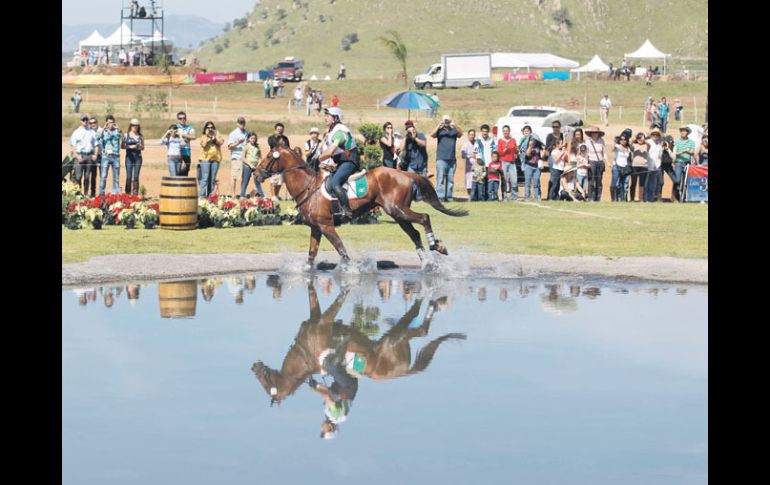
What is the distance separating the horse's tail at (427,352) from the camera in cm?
1312

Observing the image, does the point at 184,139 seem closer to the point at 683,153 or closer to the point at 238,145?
the point at 238,145

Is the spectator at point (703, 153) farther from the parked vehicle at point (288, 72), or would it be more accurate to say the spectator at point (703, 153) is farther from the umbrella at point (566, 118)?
the parked vehicle at point (288, 72)

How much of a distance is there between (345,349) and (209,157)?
1512 cm

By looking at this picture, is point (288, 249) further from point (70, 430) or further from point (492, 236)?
point (70, 430)

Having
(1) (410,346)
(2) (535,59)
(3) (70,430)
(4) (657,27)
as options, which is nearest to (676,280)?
(1) (410,346)

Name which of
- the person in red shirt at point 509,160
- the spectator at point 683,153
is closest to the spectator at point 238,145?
the person in red shirt at point 509,160

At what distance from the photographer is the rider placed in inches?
763

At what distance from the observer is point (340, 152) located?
64.2 ft

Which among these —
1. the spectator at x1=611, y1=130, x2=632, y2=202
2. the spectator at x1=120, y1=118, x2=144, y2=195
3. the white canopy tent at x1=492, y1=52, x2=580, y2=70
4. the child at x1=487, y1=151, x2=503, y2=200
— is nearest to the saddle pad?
the spectator at x1=120, y1=118, x2=144, y2=195

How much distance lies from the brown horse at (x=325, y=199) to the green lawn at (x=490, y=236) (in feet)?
7.54

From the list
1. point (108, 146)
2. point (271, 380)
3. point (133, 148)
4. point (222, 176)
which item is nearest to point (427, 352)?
point (271, 380)

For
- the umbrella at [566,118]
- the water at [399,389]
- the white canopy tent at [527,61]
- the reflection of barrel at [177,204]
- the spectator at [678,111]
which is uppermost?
the white canopy tent at [527,61]

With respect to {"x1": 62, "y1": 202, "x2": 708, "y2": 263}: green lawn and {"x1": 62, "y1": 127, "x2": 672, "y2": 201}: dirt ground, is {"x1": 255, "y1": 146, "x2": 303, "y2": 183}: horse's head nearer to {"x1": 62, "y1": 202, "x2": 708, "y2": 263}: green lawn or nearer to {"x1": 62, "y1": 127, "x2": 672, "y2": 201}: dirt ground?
{"x1": 62, "y1": 202, "x2": 708, "y2": 263}: green lawn
